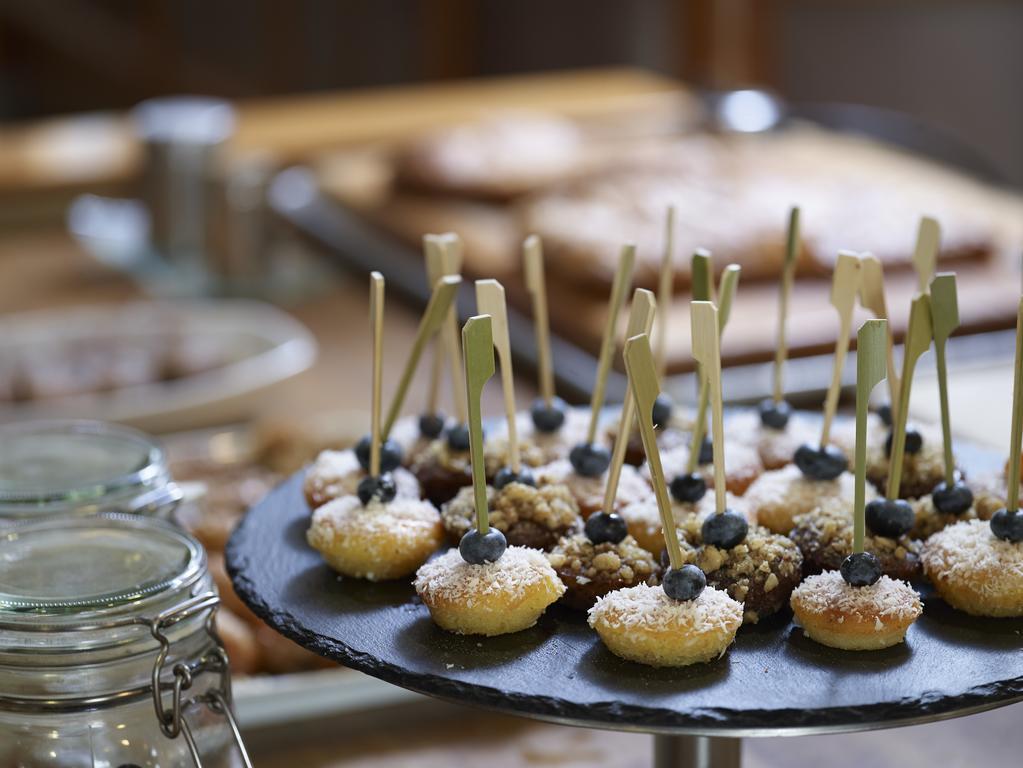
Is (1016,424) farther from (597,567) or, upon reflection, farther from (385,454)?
(385,454)

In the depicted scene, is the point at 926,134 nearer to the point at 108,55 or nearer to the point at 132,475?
the point at 132,475

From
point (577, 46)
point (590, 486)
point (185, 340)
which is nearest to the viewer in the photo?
point (590, 486)

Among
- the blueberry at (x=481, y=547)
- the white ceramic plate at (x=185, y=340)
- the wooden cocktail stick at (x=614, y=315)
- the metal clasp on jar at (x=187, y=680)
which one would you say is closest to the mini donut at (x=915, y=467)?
the wooden cocktail stick at (x=614, y=315)

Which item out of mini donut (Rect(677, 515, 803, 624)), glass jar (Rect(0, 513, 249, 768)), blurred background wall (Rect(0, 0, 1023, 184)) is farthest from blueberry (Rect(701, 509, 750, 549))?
blurred background wall (Rect(0, 0, 1023, 184))

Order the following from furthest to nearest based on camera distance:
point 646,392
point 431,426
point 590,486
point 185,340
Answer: point 185,340 → point 431,426 → point 590,486 → point 646,392

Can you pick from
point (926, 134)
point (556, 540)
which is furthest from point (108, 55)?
point (556, 540)

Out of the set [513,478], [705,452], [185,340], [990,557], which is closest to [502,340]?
[513,478]
